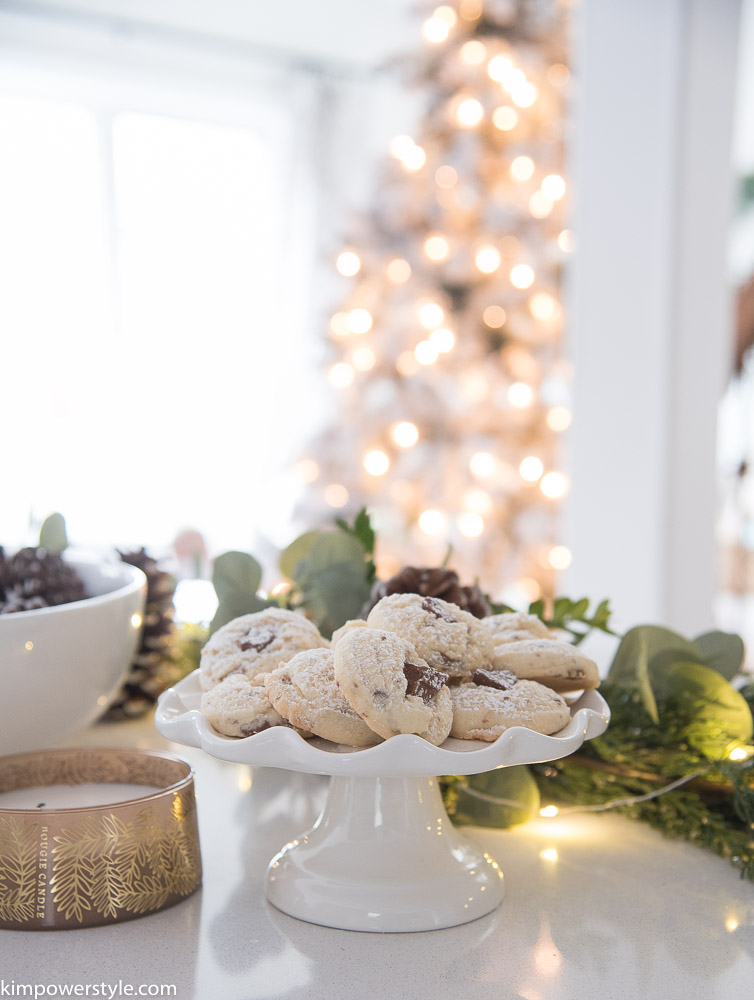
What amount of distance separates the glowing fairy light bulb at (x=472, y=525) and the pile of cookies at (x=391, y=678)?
233cm

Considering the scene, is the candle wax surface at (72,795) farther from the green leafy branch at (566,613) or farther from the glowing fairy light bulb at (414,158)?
the glowing fairy light bulb at (414,158)

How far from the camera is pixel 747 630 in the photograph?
4.08m

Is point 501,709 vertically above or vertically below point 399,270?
below

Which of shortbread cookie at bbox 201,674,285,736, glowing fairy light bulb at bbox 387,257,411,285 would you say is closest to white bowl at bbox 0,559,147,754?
shortbread cookie at bbox 201,674,285,736

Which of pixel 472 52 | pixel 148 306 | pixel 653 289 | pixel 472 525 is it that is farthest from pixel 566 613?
pixel 148 306

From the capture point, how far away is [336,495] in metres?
3.06

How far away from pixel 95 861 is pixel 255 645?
15 centimetres

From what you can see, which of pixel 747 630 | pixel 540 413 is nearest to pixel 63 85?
pixel 540 413

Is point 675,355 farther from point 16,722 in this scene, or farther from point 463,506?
point 16,722

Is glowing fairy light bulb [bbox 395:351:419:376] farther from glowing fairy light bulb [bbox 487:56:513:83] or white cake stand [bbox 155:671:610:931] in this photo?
white cake stand [bbox 155:671:610:931]

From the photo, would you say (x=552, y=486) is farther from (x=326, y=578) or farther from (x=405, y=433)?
(x=326, y=578)

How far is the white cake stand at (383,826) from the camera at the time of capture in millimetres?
415

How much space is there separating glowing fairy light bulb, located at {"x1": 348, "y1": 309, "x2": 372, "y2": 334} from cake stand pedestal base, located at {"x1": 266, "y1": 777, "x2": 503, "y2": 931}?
2.58 m

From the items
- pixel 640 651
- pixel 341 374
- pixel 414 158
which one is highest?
pixel 414 158
